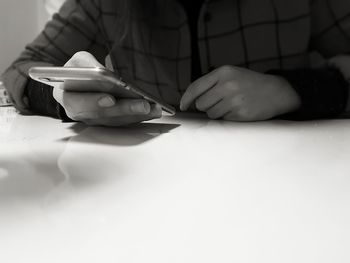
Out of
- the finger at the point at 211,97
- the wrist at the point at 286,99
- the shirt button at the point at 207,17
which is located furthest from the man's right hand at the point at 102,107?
the shirt button at the point at 207,17

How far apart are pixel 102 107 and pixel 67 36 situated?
0.50 metres

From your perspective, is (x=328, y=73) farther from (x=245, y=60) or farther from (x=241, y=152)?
(x=241, y=152)

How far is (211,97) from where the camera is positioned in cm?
63

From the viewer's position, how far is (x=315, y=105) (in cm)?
66

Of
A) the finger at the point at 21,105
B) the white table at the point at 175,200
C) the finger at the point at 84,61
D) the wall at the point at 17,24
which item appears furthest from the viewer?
the wall at the point at 17,24

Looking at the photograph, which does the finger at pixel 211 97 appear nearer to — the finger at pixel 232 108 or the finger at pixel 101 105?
the finger at pixel 232 108

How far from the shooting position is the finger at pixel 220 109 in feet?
2.08

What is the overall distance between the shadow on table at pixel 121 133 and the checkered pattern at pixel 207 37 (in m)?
0.31

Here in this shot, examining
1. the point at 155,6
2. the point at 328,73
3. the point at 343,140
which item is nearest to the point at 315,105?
the point at 328,73

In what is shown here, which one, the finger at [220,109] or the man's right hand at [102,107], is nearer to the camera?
the man's right hand at [102,107]

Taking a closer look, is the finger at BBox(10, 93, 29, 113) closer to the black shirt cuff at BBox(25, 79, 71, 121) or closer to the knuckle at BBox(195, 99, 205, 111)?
the black shirt cuff at BBox(25, 79, 71, 121)

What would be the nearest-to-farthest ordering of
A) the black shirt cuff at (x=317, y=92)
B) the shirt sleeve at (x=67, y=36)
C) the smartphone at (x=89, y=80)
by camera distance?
the smartphone at (x=89, y=80) < the black shirt cuff at (x=317, y=92) < the shirt sleeve at (x=67, y=36)

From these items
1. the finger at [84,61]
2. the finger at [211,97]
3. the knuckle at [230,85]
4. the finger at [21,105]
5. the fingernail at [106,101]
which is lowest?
the finger at [21,105]

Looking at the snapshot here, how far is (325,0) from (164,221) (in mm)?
781
